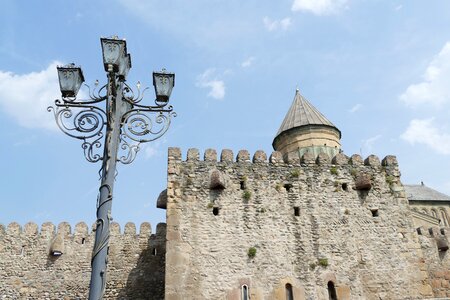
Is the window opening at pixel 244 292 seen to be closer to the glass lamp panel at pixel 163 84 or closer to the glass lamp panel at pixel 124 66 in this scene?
the glass lamp panel at pixel 163 84

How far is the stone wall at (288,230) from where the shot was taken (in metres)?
12.9

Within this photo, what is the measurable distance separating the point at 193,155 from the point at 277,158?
299 centimetres

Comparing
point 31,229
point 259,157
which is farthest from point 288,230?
point 31,229

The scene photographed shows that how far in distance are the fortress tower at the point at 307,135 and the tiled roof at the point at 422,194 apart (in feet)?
67.9

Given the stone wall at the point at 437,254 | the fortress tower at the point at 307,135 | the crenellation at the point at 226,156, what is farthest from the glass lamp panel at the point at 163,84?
the stone wall at the point at 437,254

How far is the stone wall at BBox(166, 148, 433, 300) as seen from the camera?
12.9 m

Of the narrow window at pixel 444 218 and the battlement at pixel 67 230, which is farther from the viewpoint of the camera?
the narrow window at pixel 444 218

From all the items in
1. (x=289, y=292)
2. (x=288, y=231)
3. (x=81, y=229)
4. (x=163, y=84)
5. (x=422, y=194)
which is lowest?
(x=289, y=292)

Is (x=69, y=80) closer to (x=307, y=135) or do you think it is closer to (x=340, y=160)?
(x=340, y=160)

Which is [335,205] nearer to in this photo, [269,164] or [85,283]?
[269,164]

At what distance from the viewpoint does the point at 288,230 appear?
538 inches

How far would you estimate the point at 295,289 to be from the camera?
1284 centimetres

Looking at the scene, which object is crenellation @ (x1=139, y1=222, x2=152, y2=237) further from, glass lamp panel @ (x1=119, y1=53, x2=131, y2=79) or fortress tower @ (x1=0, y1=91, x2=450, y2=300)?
glass lamp panel @ (x1=119, y1=53, x2=131, y2=79)

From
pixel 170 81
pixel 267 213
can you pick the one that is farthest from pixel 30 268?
pixel 170 81
